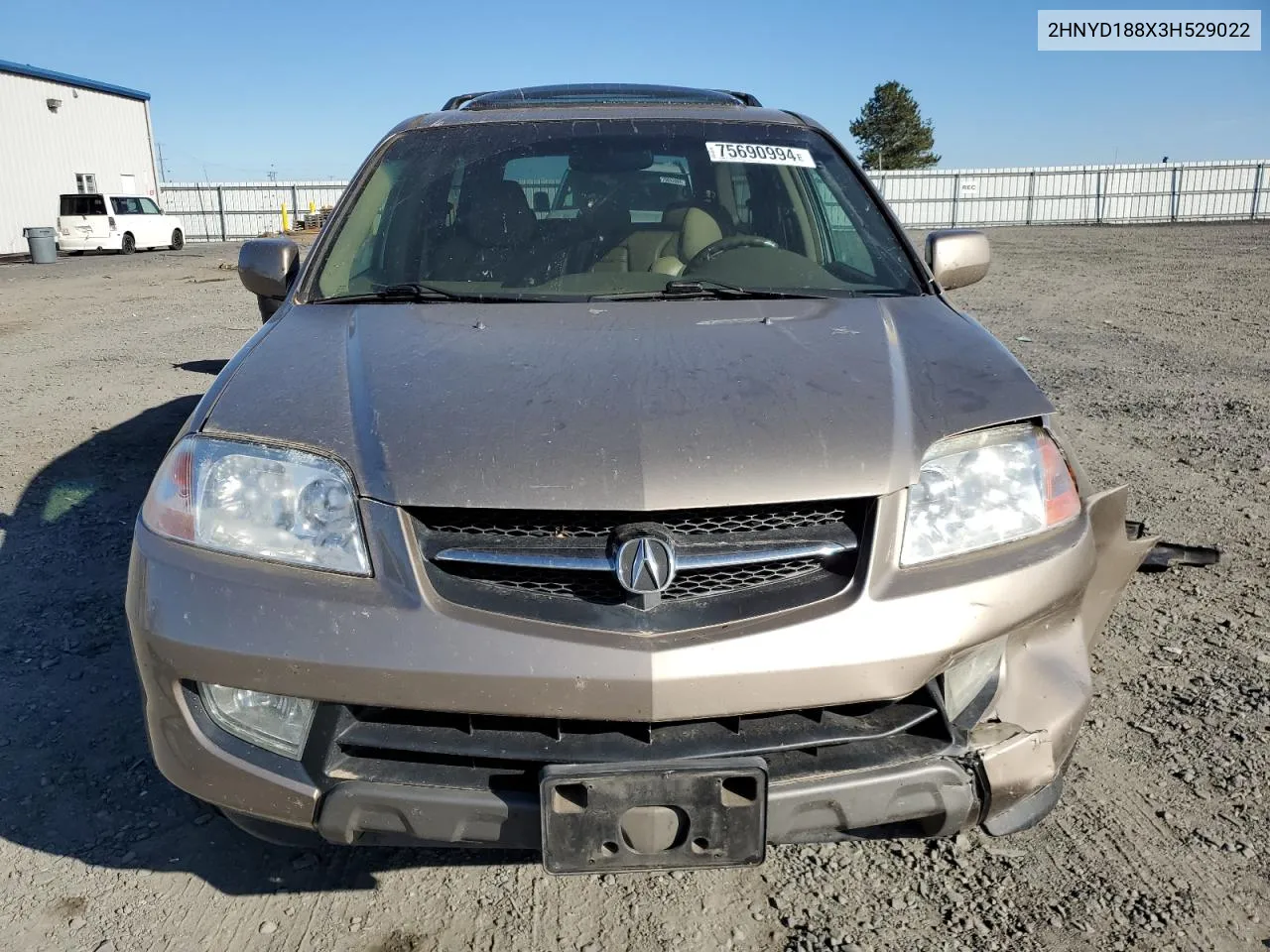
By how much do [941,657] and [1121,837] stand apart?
0.95 meters

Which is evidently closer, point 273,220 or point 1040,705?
point 1040,705

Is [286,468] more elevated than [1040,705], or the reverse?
[286,468]

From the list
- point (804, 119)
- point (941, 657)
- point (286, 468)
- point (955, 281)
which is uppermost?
point (804, 119)

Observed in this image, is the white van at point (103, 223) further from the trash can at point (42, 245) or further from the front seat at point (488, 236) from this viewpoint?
the front seat at point (488, 236)

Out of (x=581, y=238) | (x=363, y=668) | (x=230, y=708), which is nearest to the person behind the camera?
(x=363, y=668)

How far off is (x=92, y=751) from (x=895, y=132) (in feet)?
193

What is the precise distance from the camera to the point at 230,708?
70.1 inches

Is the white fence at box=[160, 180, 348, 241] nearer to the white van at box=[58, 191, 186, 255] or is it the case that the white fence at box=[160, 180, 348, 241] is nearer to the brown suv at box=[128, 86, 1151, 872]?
the white van at box=[58, 191, 186, 255]

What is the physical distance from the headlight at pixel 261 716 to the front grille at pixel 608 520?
401mm

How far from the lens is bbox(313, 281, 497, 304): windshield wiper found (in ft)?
8.66

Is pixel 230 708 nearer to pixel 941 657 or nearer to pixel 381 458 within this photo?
pixel 381 458

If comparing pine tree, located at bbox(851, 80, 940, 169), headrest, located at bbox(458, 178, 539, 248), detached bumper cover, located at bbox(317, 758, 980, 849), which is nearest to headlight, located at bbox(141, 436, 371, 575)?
detached bumper cover, located at bbox(317, 758, 980, 849)

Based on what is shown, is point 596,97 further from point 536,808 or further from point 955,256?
point 536,808

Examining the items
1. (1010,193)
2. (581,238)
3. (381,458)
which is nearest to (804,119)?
(581,238)
